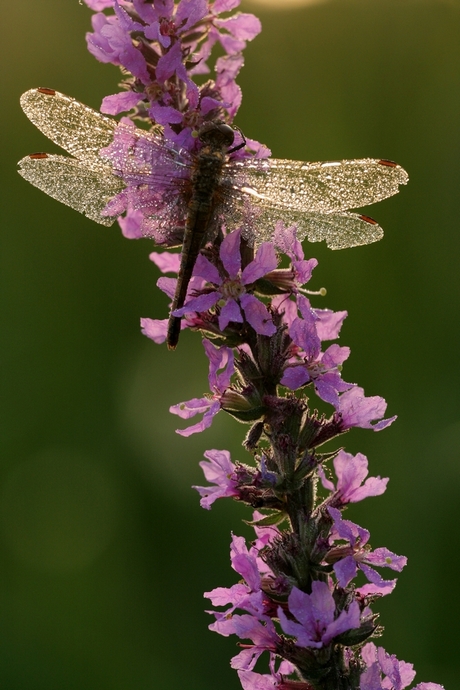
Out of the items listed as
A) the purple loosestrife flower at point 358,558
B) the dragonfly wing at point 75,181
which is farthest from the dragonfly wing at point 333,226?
the purple loosestrife flower at point 358,558

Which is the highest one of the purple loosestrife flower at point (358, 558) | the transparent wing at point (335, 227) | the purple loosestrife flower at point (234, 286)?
the transparent wing at point (335, 227)

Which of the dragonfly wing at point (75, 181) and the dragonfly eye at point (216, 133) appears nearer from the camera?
the dragonfly eye at point (216, 133)

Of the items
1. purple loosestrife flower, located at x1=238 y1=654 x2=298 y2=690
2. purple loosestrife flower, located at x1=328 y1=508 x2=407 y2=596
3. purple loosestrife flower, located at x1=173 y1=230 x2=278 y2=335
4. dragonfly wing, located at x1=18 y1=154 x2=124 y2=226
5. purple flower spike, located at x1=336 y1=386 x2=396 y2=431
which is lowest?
purple loosestrife flower, located at x1=238 y1=654 x2=298 y2=690

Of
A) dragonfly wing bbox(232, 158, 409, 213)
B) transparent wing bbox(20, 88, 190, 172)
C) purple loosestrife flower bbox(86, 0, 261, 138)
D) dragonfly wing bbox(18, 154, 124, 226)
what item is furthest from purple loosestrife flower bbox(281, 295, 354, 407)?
transparent wing bbox(20, 88, 190, 172)

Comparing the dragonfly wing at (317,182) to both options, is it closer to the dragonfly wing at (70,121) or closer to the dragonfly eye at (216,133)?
the dragonfly eye at (216,133)

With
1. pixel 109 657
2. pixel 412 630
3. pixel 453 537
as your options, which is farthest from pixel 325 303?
pixel 109 657

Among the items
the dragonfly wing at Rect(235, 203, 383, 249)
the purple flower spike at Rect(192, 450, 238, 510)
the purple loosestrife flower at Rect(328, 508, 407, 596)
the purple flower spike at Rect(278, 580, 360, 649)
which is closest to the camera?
the purple flower spike at Rect(278, 580, 360, 649)

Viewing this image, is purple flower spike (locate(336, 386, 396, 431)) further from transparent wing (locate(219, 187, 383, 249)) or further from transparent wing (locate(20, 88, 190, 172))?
transparent wing (locate(20, 88, 190, 172))
